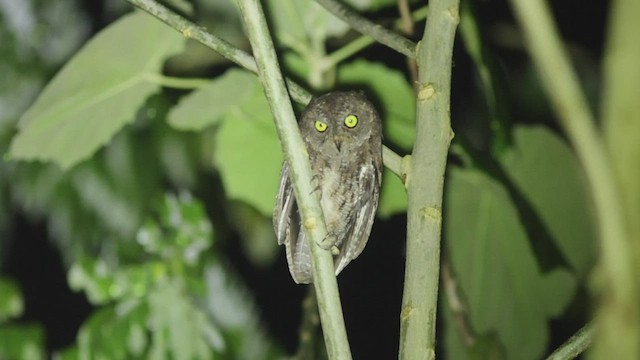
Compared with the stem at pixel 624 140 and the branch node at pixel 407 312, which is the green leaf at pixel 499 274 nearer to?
the branch node at pixel 407 312

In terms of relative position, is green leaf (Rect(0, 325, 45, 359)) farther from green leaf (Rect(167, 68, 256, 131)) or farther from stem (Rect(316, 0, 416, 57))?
stem (Rect(316, 0, 416, 57))

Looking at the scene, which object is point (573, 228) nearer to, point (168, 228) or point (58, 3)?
point (168, 228)

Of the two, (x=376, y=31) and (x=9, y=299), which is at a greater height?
(x=376, y=31)

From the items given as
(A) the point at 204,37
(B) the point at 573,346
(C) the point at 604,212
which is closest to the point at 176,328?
(A) the point at 204,37

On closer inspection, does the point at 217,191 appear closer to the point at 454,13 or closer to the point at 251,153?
the point at 251,153

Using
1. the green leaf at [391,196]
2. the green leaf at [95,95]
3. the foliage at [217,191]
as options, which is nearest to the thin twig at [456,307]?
the foliage at [217,191]

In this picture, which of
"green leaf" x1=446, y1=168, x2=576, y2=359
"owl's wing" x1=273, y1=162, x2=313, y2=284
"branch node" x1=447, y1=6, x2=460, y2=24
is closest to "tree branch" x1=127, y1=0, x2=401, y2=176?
"branch node" x1=447, y1=6, x2=460, y2=24
